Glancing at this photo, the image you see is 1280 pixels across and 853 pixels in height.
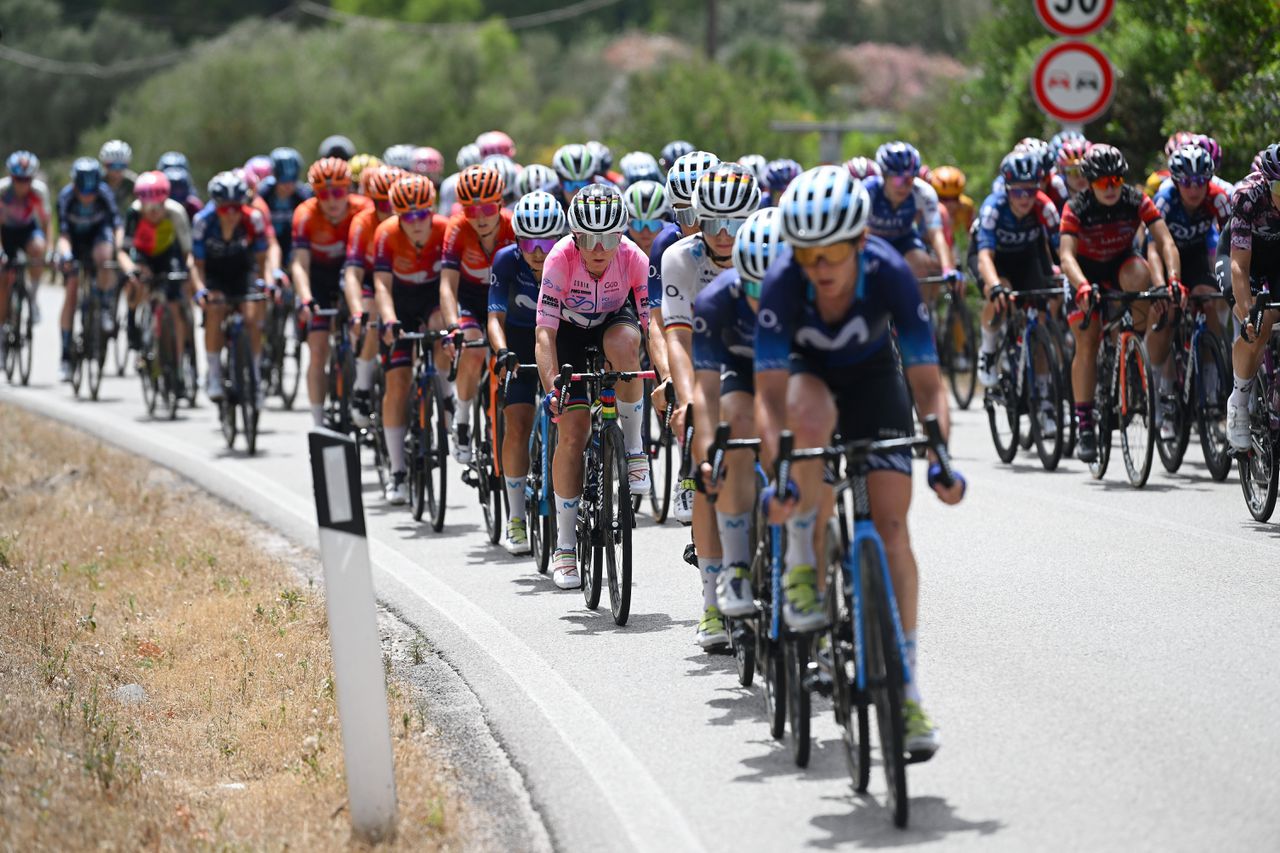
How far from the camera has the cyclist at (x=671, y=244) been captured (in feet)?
30.8

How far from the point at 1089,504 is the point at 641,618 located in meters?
3.92

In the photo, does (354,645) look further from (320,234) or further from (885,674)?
(320,234)

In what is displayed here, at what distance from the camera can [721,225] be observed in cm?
842

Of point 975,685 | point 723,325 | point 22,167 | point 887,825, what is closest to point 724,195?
point 723,325

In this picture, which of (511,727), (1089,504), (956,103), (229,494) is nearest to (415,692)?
(511,727)

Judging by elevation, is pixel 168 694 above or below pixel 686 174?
below

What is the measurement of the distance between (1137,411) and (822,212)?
7128 millimetres

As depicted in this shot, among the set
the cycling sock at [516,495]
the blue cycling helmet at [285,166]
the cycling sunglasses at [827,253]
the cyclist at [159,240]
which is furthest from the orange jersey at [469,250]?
the blue cycling helmet at [285,166]

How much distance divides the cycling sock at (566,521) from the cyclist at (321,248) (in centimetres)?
548

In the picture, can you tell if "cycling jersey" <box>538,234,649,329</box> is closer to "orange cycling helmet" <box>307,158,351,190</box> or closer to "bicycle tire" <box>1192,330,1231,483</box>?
"bicycle tire" <box>1192,330,1231,483</box>

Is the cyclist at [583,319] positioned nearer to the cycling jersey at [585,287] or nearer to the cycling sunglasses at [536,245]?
the cycling jersey at [585,287]

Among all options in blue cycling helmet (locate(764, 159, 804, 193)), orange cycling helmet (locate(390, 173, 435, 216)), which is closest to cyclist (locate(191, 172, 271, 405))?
orange cycling helmet (locate(390, 173, 435, 216))

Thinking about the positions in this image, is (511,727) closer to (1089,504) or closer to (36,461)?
(1089,504)

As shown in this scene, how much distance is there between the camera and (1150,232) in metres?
13.2
